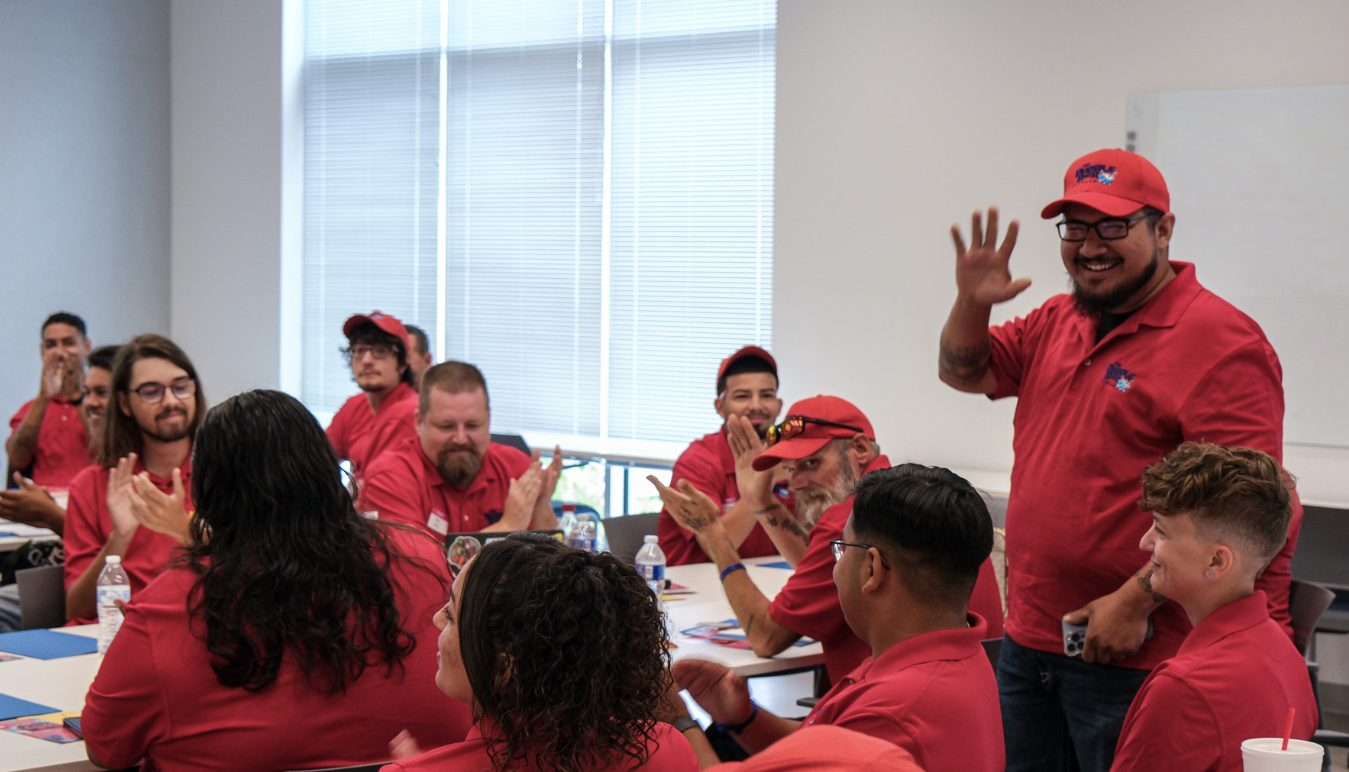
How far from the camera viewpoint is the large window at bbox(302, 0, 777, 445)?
6566mm

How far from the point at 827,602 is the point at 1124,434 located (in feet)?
2.34

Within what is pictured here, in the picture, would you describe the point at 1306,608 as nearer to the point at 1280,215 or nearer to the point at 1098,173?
the point at 1098,173

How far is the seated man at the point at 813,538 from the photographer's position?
2564 mm

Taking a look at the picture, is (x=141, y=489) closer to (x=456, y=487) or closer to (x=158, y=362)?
(x=158, y=362)

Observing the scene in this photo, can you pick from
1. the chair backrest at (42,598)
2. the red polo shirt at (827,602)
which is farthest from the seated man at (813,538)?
the chair backrest at (42,598)

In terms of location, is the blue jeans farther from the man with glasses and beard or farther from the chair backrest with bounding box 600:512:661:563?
the chair backrest with bounding box 600:512:661:563

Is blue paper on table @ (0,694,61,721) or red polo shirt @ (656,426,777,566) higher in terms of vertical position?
red polo shirt @ (656,426,777,566)

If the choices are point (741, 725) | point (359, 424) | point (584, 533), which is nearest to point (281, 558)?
point (741, 725)

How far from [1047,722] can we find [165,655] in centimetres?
182

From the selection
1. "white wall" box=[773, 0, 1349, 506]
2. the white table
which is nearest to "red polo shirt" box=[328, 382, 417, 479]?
"white wall" box=[773, 0, 1349, 506]

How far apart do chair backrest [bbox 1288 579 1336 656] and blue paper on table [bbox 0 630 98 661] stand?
10.1ft

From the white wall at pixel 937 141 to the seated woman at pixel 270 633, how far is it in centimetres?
386

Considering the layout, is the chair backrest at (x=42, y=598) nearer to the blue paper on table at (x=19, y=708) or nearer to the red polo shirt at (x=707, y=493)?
the blue paper on table at (x=19, y=708)

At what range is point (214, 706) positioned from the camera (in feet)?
6.70
